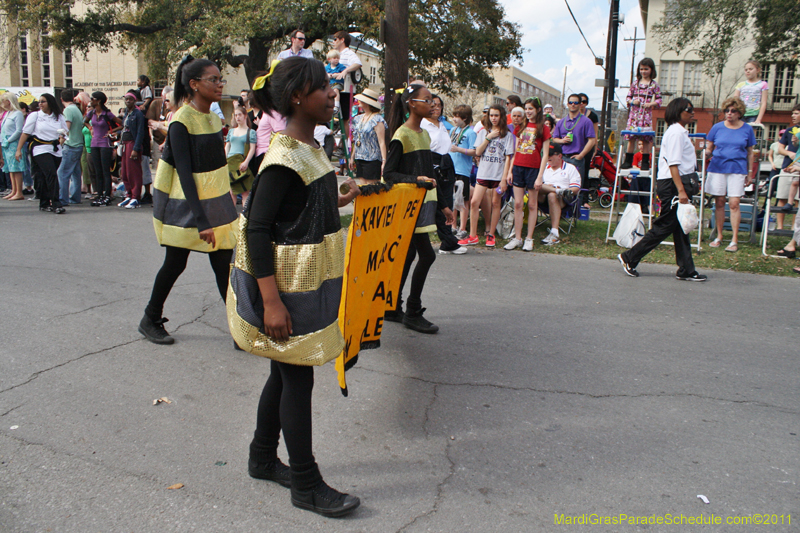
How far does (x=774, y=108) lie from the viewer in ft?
144

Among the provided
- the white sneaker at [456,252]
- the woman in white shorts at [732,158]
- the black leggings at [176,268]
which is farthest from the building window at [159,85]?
the black leggings at [176,268]

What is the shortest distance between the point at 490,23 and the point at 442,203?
1034 inches

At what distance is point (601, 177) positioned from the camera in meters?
14.2

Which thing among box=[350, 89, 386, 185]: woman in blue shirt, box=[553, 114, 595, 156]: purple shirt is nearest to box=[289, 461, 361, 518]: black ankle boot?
box=[350, 89, 386, 185]: woman in blue shirt

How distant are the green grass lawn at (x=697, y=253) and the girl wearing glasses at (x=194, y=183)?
197 inches

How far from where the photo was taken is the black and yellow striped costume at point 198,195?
165 inches

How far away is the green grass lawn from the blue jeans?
5.64 metres

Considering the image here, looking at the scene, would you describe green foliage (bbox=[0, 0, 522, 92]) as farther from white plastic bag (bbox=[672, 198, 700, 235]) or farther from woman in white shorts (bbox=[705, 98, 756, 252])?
white plastic bag (bbox=[672, 198, 700, 235])

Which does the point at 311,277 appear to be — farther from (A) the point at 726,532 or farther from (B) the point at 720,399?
(B) the point at 720,399

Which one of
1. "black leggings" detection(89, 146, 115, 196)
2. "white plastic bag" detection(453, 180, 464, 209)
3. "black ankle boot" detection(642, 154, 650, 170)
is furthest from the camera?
"black leggings" detection(89, 146, 115, 196)

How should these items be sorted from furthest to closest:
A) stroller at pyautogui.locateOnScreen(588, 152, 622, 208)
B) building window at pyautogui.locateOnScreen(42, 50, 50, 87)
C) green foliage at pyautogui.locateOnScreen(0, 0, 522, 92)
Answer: building window at pyautogui.locateOnScreen(42, 50, 50, 87)
green foliage at pyautogui.locateOnScreen(0, 0, 522, 92)
stroller at pyautogui.locateOnScreen(588, 152, 622, 208)

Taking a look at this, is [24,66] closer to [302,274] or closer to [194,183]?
[194,183]

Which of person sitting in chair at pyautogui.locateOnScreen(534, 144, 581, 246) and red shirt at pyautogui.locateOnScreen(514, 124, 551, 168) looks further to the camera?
person sitting in chair at pyautogui.locateOnScreen(534, 144, 581, 246)

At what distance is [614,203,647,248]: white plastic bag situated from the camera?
8.04 m
